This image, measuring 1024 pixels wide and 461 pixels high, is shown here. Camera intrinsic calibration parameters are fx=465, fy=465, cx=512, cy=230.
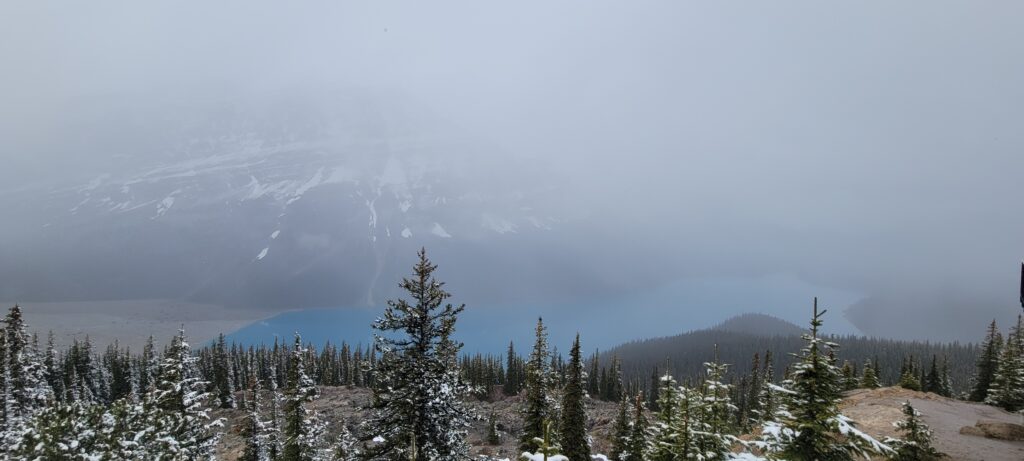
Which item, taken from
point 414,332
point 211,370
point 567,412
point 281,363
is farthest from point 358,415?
point 414,332

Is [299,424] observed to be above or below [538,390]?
below

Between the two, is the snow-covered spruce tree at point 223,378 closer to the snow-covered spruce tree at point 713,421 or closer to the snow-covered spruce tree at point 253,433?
the snow-covered spruce tree at point 253,433

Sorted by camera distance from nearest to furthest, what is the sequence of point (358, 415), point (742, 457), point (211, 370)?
1. point (742, 457)
2. point (358, 415)
3. point (211, 370)

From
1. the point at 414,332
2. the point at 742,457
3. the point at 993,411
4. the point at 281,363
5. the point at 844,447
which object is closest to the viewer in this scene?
the point at 844,447

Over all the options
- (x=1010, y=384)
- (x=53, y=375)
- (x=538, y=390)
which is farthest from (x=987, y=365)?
(x=53, y=375)

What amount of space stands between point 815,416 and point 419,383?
1224cm

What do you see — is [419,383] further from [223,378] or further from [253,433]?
[223,378]

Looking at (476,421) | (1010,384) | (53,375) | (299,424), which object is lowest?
(476,421)

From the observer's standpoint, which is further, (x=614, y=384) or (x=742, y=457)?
(x=614, y=384)

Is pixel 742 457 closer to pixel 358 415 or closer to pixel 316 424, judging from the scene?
pixel 316 424

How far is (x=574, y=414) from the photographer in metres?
30.3

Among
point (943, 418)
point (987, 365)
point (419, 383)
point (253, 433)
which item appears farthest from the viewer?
point (987, 365)

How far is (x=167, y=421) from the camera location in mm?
20766

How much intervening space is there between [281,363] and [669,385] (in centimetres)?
14811
